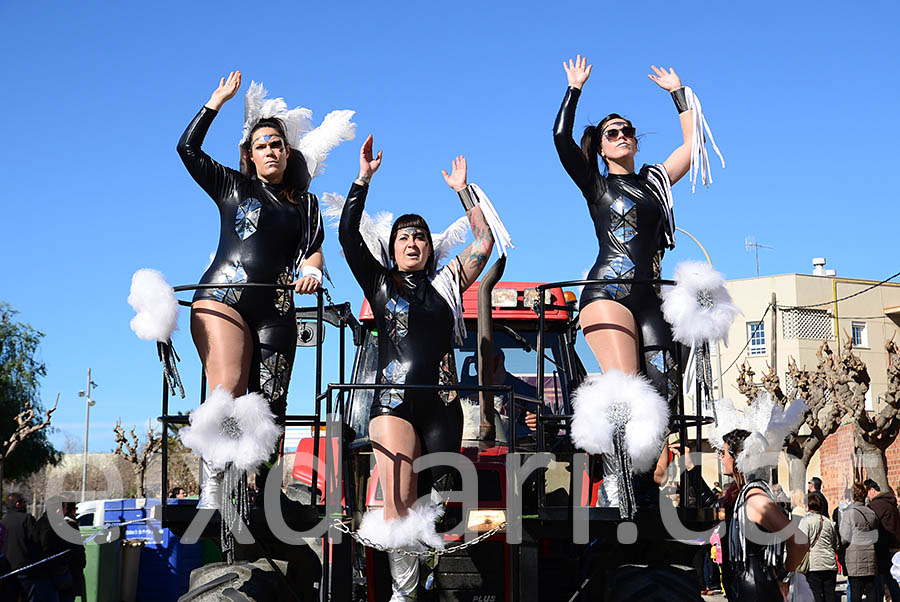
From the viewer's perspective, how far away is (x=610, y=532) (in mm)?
5500

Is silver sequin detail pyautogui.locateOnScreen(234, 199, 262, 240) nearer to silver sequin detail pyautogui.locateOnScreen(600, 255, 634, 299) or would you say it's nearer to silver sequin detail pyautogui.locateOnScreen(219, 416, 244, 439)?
silver sequin detail pyautogui.locateOnScreen(219, 416, 244, 439)

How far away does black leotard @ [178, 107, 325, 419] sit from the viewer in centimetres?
580

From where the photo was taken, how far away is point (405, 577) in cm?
539

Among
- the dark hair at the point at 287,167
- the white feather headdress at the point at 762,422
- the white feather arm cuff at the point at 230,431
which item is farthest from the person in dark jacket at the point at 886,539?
the white feather arm cuff at the point at 230,431

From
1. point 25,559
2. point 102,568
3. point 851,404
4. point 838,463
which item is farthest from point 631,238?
point 838,463

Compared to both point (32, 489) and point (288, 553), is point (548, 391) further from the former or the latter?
point (32, 489)

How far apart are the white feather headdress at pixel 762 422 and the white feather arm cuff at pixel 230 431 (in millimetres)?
2711

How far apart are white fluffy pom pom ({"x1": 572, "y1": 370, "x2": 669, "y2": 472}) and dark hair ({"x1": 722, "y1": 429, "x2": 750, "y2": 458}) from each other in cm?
80

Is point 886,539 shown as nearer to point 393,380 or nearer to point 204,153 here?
point 393,380

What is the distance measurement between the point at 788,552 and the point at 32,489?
76785 millimetres

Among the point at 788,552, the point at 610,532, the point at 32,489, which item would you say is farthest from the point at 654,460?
the point at 32,489

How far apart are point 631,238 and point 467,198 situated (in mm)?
1171

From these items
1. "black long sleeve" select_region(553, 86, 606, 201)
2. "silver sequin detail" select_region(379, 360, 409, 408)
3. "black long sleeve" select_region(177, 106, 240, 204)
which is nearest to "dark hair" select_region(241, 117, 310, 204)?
"black long sleeve" select_region(177, 106, 240, 204)

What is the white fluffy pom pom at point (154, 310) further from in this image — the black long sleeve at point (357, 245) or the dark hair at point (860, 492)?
the dark hair at point (860, 492)
